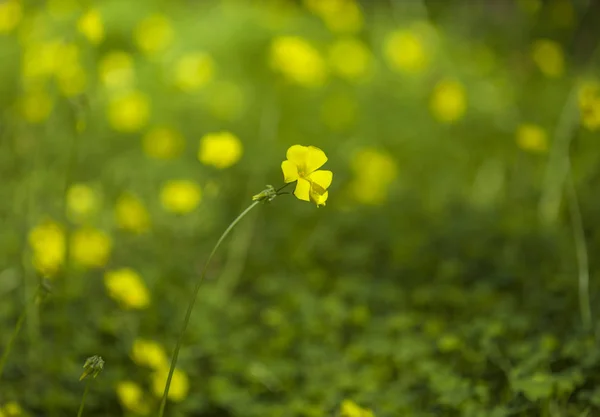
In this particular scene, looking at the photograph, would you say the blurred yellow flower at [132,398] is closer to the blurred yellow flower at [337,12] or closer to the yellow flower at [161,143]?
the yellow flower at [161,143]

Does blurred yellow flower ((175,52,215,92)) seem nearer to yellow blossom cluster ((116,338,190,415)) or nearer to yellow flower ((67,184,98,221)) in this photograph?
yellow flower ((67,184,98,221))

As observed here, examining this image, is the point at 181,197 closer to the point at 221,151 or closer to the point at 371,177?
the point at 221,151

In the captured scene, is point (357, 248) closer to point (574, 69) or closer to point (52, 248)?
point (52, 248)

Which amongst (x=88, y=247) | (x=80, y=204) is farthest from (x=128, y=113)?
(x=88, y=247)

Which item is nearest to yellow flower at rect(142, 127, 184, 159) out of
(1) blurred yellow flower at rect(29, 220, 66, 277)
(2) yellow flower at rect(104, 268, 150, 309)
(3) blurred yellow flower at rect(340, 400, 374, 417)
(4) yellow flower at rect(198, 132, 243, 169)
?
(4) yellow flower at rect(198, 132, 243, 169)

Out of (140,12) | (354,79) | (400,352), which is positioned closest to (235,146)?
(400,352)

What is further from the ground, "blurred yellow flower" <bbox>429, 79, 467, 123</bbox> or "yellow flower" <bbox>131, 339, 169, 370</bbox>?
"blurred yellow flower" <bbox>429, 79, 467, 123</bbox>

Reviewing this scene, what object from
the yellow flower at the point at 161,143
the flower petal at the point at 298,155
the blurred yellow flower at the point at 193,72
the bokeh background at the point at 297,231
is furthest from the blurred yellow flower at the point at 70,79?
the flower petal at the point at 298,155
